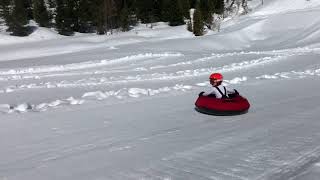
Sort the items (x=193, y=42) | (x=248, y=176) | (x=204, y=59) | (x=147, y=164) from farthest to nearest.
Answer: (x=193, y=42) < (x=204, y=59) < (x=147, y=164) < (x=248, y=176)

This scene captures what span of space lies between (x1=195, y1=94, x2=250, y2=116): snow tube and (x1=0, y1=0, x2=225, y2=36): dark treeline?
4124 cm

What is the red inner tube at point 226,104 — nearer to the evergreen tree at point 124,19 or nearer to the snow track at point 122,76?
the snow track at point 122,76

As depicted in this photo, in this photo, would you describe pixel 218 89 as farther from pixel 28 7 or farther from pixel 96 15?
pixel 28 7

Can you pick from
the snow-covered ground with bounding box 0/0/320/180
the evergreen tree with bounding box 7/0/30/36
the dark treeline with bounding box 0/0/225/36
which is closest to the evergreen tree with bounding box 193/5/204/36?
the dark treeline with bounding box 0/0/225/36

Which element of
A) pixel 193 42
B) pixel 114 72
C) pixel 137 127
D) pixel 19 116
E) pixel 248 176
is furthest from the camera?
pixel 193 42

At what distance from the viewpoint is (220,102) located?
9.67 meters

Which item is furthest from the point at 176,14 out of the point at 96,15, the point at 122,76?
the point at 122,76

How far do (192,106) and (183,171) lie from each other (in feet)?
17.1

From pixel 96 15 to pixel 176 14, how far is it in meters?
10.4

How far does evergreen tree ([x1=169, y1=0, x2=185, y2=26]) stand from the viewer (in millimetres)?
59406

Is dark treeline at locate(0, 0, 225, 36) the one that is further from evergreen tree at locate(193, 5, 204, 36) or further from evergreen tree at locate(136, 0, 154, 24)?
evergreen tree at locate(193, 5, 204, 36)

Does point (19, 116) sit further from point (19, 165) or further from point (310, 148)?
point (310, 148)

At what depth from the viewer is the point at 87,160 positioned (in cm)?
655

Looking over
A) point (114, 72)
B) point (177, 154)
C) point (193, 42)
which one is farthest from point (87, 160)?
point (193, 42)
